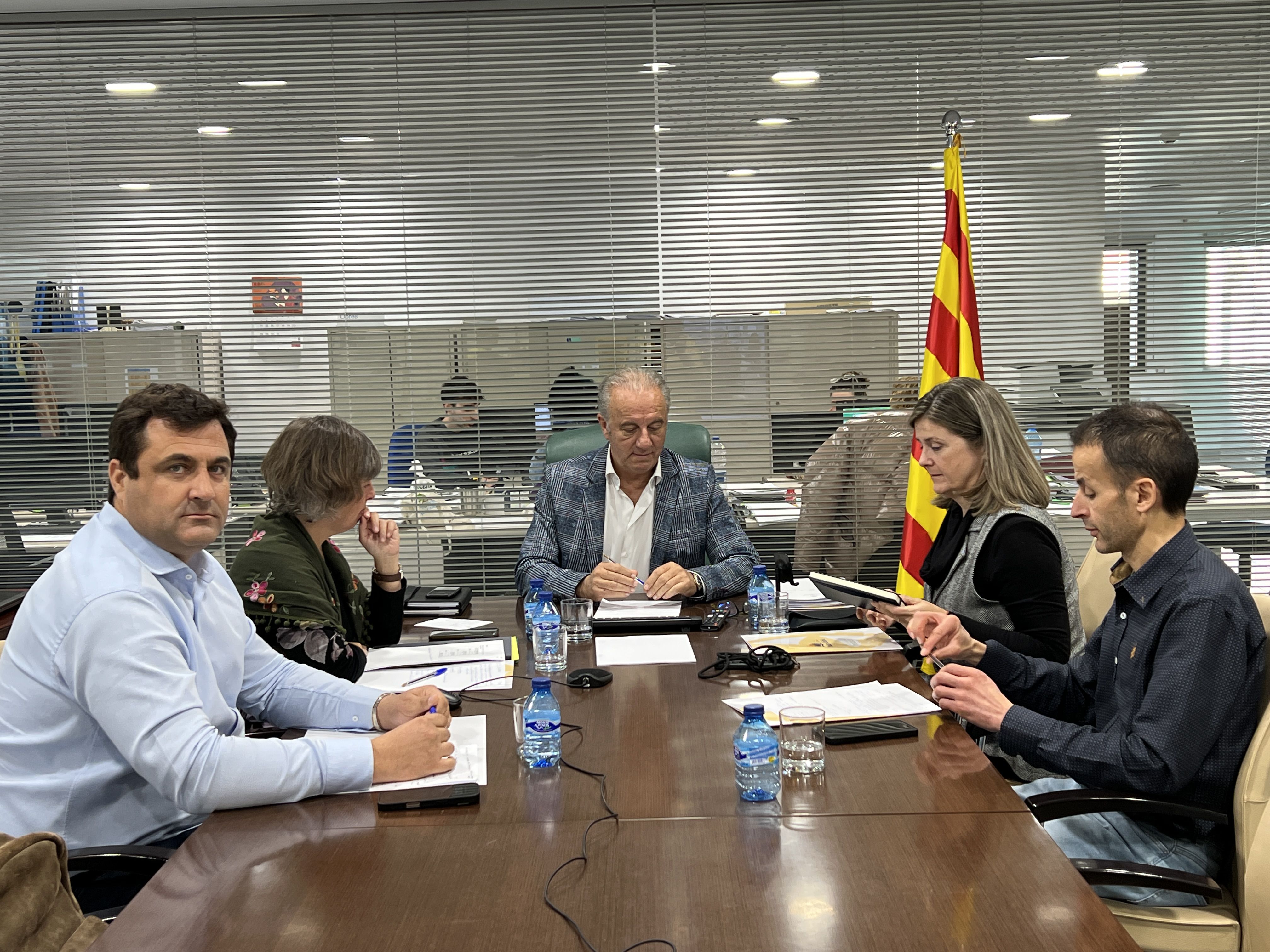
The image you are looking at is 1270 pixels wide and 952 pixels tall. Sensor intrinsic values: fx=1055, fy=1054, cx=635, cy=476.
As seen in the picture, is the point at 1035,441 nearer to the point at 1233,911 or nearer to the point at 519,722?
the point at 1233,911

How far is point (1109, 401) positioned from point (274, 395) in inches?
144

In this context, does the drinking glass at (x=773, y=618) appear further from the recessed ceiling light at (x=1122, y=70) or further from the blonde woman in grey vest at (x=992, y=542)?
the recessed ceiling light at (x=1122, y=70)

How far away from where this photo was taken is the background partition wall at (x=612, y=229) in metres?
4.52

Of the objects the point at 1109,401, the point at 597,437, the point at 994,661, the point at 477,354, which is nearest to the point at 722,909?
the point at 994,661

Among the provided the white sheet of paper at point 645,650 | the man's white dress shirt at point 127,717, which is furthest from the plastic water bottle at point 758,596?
the man's white dress shirt at point 127,717

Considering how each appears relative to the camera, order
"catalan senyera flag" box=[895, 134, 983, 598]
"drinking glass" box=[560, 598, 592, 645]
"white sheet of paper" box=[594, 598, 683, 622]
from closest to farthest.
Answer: "drinking glass" box=[560, 598, 592, 645], "white sheet of paper" box=[594, 598, 683, 622], "catalan senyera flag" box=[895, 134, 983, 598]

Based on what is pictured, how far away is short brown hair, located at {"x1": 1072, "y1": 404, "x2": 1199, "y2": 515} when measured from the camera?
1998 millimetres

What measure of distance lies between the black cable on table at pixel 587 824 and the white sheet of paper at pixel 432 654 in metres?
0.21

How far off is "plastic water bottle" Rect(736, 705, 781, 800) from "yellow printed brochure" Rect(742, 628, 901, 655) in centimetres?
87

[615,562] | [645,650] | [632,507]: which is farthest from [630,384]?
[645,650]

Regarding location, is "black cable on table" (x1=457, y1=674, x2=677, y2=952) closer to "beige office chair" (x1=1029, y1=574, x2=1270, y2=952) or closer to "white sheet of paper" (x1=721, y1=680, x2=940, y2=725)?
"white sheet of paper" (x1=721, y1=680, x2=940, y2=725)

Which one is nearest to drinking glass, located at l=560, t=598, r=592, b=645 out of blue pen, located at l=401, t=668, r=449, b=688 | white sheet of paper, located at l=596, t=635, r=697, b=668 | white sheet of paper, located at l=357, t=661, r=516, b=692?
white sheet of paper, located at l=596, t=635, r=697, b=668

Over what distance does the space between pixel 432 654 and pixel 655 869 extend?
1347 mm

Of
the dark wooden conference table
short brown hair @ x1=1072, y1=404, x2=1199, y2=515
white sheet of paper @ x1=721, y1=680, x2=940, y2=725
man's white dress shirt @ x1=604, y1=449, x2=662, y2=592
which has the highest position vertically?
short brown hair @ x1=1072, y1=404, x2=1199, y2=515
